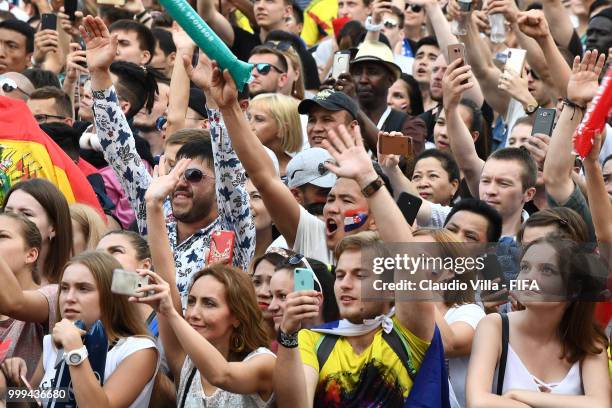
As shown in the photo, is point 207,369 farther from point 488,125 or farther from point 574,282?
point 488,125

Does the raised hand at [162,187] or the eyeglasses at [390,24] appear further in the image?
the eyeglasses at [390,24]

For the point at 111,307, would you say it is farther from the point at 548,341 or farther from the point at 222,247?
the point at 548,341

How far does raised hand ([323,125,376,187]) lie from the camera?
17.8 feet

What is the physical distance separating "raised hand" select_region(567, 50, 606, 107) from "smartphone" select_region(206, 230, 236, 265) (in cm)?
177

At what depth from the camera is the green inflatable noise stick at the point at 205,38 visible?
611 cm

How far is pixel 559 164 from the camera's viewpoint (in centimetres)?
683

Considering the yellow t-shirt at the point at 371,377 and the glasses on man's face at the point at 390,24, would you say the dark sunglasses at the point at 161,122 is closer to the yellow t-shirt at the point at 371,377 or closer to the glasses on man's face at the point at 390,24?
the glasses on man's face at the point at 390,24

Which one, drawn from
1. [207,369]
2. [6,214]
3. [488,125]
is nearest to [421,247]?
[207,369]

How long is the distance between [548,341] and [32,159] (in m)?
3.31

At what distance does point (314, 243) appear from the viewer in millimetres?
6855

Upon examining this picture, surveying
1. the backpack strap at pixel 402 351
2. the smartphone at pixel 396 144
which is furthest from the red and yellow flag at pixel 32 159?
the backpack strap at pixel 402 351

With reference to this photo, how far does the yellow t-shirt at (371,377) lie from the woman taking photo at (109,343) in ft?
2.46

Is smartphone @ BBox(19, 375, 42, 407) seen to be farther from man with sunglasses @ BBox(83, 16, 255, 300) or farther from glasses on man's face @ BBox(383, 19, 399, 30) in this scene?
glasses on man's face @ BBox(383, 19, 399, 30)

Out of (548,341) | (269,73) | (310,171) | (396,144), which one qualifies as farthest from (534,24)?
(269,73)
